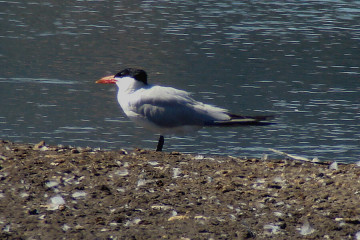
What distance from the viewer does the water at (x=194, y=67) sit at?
9852 millimetres

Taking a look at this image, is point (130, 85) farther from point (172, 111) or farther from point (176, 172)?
point (176, 172)

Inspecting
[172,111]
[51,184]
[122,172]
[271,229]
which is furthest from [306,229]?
[172,111]

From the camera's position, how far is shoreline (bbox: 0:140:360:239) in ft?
17.1

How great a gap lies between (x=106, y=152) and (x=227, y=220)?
2.14 m

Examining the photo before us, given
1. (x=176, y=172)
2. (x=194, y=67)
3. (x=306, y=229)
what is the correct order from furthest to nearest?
(x=194, y=67) → (x=176, y=172) → (x=306, y=229)

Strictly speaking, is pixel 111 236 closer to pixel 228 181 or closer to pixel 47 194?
pixel 47 194

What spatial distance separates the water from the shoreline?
251 centimetres

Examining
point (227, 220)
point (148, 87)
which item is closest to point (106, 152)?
point (148, 87)

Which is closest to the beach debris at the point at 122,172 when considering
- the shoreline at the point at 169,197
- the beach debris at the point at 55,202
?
the shoreline at the point at 169,197

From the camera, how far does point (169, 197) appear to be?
18.9 feet

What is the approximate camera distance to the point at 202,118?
775cm

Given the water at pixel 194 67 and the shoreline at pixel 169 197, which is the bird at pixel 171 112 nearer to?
the shoreline at pixel 169 197

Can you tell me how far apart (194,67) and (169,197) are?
29.0 feet

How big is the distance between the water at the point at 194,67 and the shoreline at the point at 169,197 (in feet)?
8.24
